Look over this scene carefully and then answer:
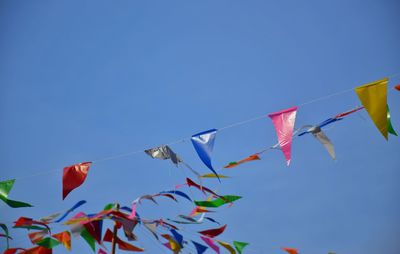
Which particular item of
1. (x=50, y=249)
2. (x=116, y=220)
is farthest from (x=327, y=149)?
(x=50, y=249)

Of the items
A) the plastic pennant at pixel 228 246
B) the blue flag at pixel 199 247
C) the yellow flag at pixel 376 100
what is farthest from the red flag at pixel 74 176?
the yellow flag at pixel 376 100

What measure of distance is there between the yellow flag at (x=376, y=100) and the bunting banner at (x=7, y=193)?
14.8ft

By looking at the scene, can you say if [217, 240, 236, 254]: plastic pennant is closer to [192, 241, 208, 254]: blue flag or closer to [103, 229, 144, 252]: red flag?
[192, 241, 208, 254]: blue flag

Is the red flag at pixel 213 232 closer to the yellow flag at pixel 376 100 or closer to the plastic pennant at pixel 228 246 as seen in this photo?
the plastic pennant at pixel 228 246

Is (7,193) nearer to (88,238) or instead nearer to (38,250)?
(38,250)

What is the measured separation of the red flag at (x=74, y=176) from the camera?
4898mm

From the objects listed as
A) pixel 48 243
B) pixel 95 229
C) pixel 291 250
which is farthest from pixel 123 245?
pixel 291 250

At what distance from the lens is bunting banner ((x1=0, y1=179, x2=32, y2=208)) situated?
5.02 metres

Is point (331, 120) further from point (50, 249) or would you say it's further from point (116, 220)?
point (50, 249)

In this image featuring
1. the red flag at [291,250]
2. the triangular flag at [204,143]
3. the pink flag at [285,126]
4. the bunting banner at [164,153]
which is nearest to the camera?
the pink flag at [285,126]

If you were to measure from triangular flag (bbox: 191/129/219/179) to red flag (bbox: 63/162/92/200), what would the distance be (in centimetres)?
161

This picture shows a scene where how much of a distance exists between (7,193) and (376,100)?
4.86m

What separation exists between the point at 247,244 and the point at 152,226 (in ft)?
6.28

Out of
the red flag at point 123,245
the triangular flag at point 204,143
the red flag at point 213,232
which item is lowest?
the red flag at point 213,232
